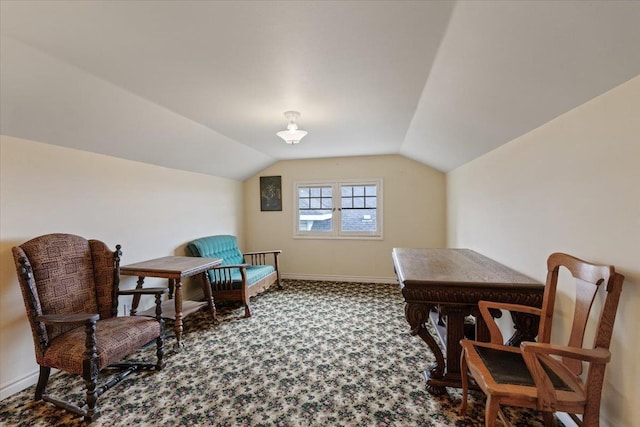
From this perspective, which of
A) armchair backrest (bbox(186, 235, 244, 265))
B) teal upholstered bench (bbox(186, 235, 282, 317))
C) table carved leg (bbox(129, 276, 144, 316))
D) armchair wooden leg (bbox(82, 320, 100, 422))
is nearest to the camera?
armchair wooden leg (bbox(82, 320, 100, 422))

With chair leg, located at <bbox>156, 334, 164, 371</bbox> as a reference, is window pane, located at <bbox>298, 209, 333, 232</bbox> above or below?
above

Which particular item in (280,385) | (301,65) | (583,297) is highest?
(301,65)

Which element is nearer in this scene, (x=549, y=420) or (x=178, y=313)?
(x=549, y=420)

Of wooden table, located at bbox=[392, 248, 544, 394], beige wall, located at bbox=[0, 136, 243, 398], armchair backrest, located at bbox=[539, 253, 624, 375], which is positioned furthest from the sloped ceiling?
wooden table, located at bbox=[392, 248, 544, 394]

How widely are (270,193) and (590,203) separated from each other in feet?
15.2

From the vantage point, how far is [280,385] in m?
2.17

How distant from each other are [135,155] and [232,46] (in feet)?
7.10

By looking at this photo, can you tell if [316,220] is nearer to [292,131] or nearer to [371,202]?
[371,202]

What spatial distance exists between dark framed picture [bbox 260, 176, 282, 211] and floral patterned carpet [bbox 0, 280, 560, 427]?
2525mm

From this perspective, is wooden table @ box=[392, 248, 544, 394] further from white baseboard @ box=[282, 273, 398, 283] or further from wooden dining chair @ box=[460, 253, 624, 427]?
white baseboard @ box=[282, 273, 398, 283]

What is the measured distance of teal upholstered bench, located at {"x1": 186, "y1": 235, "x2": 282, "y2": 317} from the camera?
11.6 feet

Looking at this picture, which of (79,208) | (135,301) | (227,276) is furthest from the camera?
(227,276)

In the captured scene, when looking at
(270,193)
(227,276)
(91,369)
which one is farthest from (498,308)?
(270,193)

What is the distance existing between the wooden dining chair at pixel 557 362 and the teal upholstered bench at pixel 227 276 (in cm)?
265
